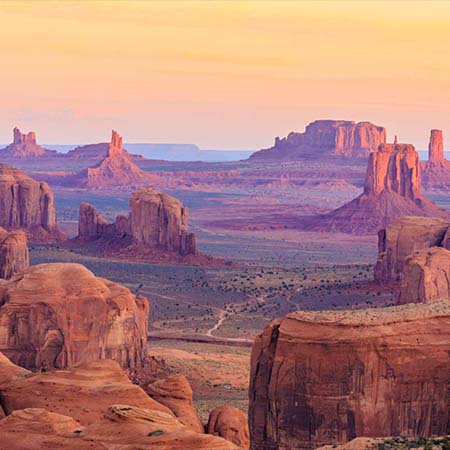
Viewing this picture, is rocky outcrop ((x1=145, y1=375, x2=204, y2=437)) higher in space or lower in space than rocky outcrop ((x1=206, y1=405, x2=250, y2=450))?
higher

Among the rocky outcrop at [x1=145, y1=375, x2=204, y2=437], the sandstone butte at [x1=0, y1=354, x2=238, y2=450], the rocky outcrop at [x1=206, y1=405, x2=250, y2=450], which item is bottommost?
the rocky outcrop at [x1=206, y1=405, x2=250, y2=450]

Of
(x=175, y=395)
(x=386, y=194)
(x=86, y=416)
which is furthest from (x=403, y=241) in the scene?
(x=386, y=194)

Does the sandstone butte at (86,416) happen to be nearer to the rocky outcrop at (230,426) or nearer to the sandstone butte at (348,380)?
the rocky outcrop at (230,426)

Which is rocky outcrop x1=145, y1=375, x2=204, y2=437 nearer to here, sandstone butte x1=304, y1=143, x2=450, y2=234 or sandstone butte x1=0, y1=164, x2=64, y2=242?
sandstone butte x1=0, y1=164, x2=64, y2=242

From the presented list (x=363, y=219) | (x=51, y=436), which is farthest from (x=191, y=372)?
(x=363, y=219)

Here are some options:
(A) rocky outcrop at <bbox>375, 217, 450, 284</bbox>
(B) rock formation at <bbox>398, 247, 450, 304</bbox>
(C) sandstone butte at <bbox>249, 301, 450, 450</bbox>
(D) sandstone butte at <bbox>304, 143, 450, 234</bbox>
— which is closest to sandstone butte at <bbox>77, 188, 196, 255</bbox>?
(A) rocky outcrop at <bbox>375, 217, 450, 284</bbox>

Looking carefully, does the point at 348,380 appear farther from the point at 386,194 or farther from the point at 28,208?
the point at 386,194
